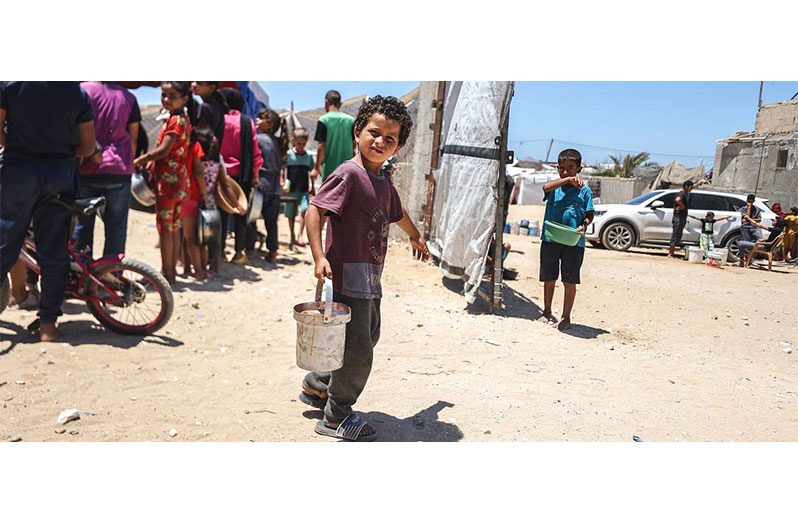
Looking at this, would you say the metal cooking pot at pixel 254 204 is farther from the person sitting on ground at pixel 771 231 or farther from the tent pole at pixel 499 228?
the person sitting on ground at pixel 771 231

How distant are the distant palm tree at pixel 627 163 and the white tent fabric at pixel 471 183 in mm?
1074

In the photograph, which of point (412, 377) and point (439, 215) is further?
point (439, 215)

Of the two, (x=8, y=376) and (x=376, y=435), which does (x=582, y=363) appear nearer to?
(x=376, y=435)

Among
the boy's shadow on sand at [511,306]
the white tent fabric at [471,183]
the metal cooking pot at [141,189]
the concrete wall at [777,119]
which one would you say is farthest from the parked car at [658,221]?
the metal cooking pot at [141,189]

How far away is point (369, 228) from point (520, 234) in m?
5.79

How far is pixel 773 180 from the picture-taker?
4.22 meters

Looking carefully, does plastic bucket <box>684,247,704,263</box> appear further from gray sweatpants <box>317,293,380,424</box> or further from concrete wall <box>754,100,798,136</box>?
gray sweatpants <box>317,293,380,424</box>

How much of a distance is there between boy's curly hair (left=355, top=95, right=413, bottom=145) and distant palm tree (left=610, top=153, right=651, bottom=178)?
2.05 m

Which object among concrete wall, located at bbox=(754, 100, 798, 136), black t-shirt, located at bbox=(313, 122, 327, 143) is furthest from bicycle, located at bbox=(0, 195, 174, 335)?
concrete wall, located at bbox=(754, 100, 798, 136)

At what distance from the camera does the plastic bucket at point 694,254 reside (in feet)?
15.2

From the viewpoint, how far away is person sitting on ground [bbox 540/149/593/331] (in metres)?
4.40

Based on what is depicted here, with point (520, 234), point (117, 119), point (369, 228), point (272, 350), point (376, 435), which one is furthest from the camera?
point (520, 234)

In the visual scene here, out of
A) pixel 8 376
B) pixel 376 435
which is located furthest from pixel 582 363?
pixel 8 376

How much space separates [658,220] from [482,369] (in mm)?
1925
